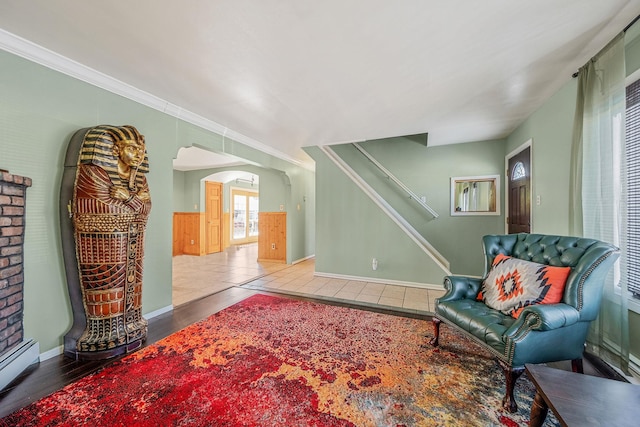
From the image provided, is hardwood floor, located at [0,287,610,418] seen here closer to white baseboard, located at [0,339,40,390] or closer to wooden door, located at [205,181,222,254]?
white baseboard, located at [0,339,40,390]

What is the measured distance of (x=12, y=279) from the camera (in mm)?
1764

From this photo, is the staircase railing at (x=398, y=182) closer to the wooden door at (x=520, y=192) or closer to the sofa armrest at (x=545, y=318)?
the wooden door at (x=520, y=192)

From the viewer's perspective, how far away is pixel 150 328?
255 cm

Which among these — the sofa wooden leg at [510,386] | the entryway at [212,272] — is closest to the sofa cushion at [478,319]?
the sofa wooden leg at [510,386]

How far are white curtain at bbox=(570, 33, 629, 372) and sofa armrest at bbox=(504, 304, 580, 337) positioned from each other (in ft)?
1.86

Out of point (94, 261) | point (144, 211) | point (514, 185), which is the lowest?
point (94, 261)

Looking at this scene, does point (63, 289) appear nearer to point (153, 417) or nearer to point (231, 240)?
point (153, 417)

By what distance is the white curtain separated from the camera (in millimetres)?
1729

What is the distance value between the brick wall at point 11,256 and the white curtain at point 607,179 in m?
4.31

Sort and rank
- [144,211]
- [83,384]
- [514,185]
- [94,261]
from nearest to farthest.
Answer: [83,384] < [94,261] < [144,211] < [514,185]

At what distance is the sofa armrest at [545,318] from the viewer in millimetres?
1473

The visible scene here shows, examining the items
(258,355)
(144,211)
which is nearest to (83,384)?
(258,355)

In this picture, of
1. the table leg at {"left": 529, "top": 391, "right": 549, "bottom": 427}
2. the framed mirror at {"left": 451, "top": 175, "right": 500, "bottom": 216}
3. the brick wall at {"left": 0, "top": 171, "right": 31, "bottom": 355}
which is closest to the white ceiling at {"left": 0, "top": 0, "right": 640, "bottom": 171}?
the brick wall at {"left": 0, "top": 171, "right": 31, "bottom": 355}

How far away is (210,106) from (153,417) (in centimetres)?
296
